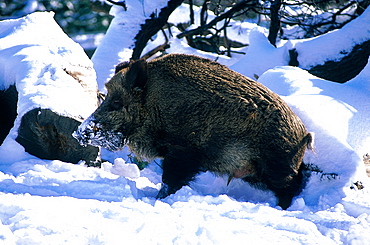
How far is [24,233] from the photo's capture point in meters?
2.27

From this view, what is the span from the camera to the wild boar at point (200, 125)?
3.53 metres

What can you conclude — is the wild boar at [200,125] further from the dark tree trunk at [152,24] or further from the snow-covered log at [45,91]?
the dark tree trunk at [152,24]

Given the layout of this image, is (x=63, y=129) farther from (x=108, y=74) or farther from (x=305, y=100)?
(x=108, y=74)

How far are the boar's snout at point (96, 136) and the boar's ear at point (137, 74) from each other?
1.54 ft

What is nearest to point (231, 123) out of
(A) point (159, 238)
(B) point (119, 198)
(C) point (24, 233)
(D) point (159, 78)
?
(D) point (159, 78)

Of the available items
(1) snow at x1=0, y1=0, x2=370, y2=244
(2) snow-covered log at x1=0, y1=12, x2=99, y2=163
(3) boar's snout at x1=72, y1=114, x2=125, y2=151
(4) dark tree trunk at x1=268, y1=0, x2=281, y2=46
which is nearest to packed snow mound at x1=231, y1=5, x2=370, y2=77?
(4) dark tree trunk at x1=268, y1=0, x2=281, y2=46

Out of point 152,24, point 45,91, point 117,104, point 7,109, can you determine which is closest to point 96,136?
point 117,104

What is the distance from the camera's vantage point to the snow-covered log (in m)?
4.03

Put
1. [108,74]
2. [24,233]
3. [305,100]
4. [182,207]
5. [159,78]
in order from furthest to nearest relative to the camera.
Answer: [108,74]
[305,100]
[159,78]
[182,207]
[24,233]

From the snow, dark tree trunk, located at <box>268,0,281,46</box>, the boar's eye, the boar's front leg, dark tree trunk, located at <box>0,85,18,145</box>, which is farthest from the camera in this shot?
dark tree trunk, located at <box>268,0,281,46</box>

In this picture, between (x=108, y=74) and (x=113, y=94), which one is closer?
(x=113, y=94)

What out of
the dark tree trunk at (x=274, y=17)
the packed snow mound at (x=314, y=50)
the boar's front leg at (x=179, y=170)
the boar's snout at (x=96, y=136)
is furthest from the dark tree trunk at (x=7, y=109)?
the dark tree trunk at (x=274, y=17)

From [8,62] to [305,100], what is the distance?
11.0 ft

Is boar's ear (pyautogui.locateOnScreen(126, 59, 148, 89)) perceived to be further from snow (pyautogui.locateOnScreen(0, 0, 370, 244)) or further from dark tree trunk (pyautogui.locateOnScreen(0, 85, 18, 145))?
dark tree trunk (pyautogui.locateOnScreen(0, 85, 18, 145))
